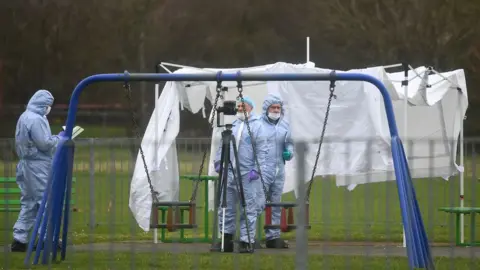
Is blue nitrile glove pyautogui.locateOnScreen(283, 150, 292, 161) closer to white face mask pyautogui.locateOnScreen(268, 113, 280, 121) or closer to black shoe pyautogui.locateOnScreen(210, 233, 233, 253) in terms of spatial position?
white face mask pyautogui.locateOnScreen(268, 113, 280, 121)

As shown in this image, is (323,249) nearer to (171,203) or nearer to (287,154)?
(171,203)

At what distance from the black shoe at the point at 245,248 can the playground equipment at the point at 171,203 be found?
1.40 meters

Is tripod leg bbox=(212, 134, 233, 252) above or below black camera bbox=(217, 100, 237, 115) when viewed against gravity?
below

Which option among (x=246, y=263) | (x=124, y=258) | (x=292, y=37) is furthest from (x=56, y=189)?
(x=292, y=37)

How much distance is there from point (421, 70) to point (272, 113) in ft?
9.02

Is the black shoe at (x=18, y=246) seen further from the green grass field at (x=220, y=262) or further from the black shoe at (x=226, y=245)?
the black shoe at (x=226, y=245)

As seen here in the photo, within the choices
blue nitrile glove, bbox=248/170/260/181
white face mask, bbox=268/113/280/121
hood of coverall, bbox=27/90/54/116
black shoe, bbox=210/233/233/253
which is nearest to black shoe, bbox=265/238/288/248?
black shoe, bbox=210/233/233/253

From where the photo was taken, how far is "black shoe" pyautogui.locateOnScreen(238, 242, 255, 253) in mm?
12506

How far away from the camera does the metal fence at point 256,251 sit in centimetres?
964

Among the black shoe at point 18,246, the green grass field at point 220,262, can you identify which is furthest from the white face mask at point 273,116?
the black shoe at point 18,246

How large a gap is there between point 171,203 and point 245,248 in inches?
71.7

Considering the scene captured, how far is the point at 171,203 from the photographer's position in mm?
11336

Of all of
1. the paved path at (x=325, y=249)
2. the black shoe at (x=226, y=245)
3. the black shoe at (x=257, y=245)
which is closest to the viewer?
the paved path at (x=325, y=249)

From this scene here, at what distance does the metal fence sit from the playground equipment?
0.47 feet
